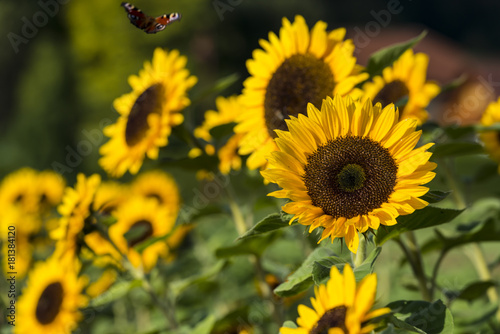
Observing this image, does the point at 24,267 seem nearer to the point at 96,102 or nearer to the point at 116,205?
the point at 116,205

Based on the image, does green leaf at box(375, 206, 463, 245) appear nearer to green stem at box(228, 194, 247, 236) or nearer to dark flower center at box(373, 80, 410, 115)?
dark flower center at box(373, 80, 410, 115)

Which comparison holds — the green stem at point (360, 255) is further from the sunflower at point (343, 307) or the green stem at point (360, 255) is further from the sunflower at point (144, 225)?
the sunflower at point (144, 225)

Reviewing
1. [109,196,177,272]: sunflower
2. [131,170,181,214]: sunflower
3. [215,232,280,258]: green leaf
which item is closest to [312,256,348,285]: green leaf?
[215,232,280,258]: green leaf

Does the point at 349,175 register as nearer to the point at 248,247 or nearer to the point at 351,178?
the point at 351,178

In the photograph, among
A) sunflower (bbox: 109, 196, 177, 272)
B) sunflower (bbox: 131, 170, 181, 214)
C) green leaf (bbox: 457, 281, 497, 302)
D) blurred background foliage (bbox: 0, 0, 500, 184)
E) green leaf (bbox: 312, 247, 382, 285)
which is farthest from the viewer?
blurred background foliage (bbox: 0, 0, 500, 184)

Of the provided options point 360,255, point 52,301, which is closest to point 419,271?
point 360,255
